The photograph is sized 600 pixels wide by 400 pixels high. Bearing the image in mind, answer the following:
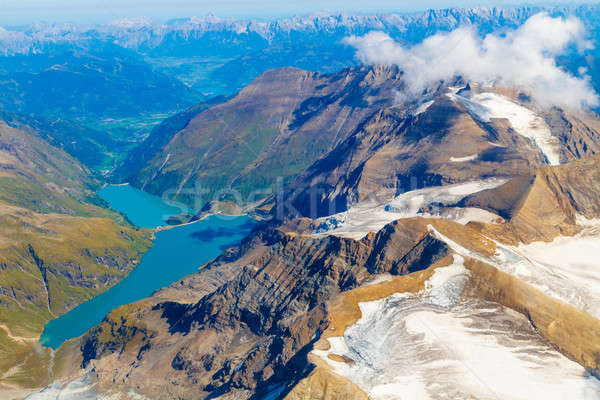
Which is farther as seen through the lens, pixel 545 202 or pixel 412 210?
pixel 412 210

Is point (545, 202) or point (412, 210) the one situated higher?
point (545, 202)

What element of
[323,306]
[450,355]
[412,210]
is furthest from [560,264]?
[412,210]

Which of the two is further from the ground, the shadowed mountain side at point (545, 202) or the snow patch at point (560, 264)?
the shadowed mountain side at point (545, 202)

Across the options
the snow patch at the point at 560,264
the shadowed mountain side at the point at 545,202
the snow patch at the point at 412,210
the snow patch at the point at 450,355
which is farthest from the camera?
the snow patch at the point at 412,210

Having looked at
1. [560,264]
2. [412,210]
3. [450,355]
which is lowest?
[450,355]

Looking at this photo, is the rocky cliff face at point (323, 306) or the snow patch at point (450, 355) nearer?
the snow patch at point (450, 355)

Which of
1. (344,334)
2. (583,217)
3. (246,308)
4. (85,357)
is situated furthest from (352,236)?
(85,357)

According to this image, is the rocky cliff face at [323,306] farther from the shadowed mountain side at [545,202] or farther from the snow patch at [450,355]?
the snow patch at [450,355]

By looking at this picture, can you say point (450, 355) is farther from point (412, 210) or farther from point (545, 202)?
point (412, 210)

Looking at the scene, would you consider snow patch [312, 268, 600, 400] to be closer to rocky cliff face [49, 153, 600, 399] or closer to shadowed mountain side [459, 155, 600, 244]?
rocky cliff face [49, 153, 600, 399]

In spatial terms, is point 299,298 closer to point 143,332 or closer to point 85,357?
point 143,332

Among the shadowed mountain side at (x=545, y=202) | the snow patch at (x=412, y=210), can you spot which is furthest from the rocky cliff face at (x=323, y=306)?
the snow patch at (x=412, y=210)
